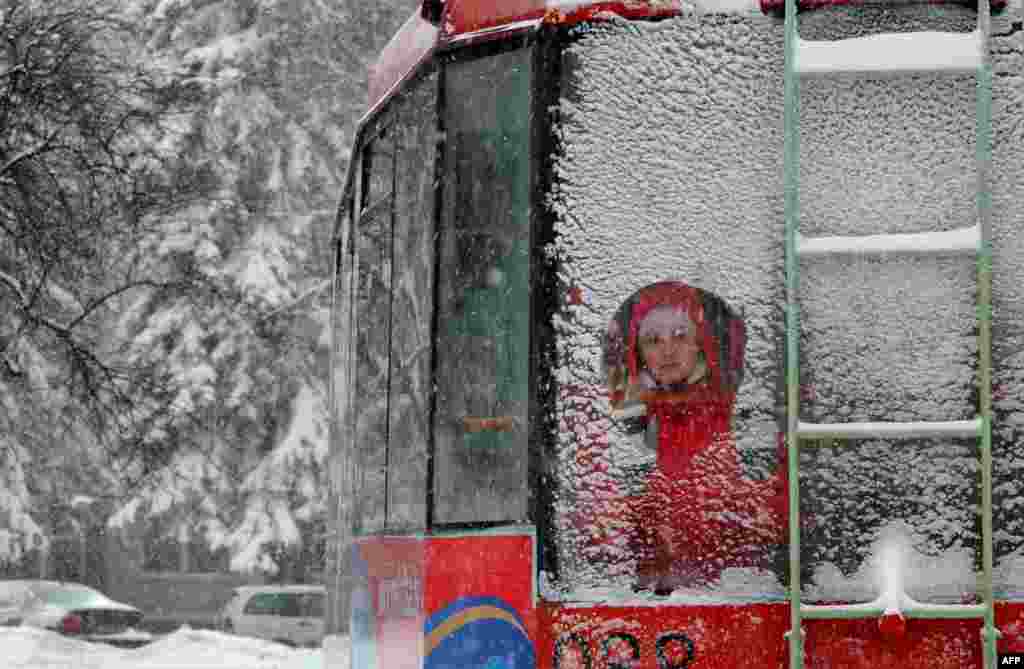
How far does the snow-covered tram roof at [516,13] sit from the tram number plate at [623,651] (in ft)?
5.23

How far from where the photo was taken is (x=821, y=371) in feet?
14.2

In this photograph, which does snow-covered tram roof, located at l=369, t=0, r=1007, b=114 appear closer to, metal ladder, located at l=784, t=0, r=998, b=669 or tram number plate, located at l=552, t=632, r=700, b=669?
metal ladder, located at l=784, t=0, r=998, b=669

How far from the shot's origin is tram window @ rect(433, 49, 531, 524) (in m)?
4.48

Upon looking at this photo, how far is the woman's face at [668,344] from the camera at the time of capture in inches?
171

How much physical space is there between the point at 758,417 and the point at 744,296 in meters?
0.31

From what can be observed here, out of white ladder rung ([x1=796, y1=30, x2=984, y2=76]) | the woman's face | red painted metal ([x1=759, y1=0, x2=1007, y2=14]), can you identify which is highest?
red painted metal ([x1=759, y1=0, x2=1007, y2=14])

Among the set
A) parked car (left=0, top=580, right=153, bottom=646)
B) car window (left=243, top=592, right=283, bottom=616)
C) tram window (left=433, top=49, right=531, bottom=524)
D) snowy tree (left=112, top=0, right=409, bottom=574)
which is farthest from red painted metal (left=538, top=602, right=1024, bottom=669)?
parked car (left=0, top=580, right=153, bottom=646)

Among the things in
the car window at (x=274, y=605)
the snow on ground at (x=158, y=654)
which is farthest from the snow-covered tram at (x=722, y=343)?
the car window at (x=274, y=605)

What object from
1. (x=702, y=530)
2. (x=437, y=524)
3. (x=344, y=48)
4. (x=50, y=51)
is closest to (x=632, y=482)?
(x=702, y=530)

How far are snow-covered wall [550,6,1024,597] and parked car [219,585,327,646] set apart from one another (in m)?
21.7

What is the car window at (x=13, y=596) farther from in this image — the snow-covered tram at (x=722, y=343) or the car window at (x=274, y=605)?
the snow-covered tram at (x=722, y=343)

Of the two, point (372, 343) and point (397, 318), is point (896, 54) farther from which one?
point (372, 343)

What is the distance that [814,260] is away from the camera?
4.33 meters

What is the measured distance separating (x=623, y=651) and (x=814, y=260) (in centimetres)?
106
